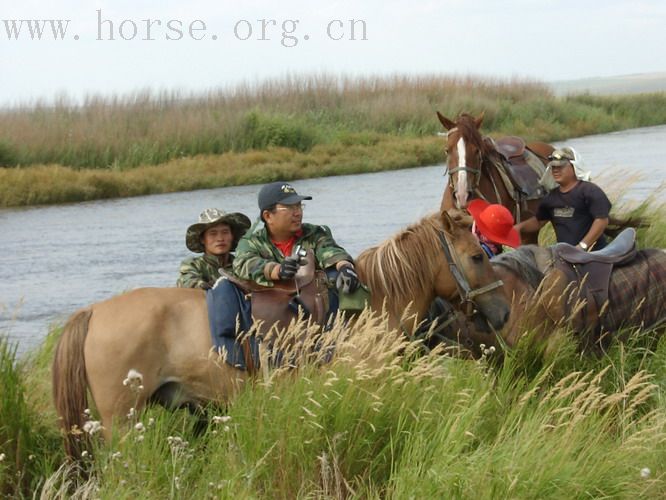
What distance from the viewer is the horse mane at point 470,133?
8.87 meters

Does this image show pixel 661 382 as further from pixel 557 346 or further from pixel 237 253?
pixel 237 253

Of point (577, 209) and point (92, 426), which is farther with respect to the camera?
point (577, 209)

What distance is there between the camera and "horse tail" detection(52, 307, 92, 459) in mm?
5195

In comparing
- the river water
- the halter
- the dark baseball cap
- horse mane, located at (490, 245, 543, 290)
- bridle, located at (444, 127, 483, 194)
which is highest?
the dark baseball cap

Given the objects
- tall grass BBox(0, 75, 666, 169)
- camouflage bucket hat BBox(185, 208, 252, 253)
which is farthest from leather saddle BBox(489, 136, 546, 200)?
tall grass BBox(0, 75, 666, 169)

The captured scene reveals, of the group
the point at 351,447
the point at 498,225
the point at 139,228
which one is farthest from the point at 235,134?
the point at 351,447

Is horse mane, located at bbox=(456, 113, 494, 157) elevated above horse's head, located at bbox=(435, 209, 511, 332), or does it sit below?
above

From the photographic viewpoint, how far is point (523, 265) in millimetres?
6824

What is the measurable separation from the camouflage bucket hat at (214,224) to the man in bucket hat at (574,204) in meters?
2.91

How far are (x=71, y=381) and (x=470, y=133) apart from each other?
15.2ft

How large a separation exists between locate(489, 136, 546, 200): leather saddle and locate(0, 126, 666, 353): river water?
6.38ft

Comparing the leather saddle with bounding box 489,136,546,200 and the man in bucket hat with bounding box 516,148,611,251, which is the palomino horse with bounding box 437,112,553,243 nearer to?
the leather saddle with bounding box 489,136,546,200

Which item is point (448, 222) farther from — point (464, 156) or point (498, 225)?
point (464, 156)

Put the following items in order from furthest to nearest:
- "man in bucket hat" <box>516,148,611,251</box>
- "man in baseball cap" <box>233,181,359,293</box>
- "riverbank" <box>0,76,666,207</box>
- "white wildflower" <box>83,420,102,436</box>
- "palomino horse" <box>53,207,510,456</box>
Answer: "riverbank" <box>0,76,666,207</box>
"man in bucket hat" <box>516,148,611,251</box>
"man in baseball cap" <box>233,181,359,293</box>
"palomino horse" <box>53,207,510,456</box>
"white wildflower" <box>83,420,102,436</box>
